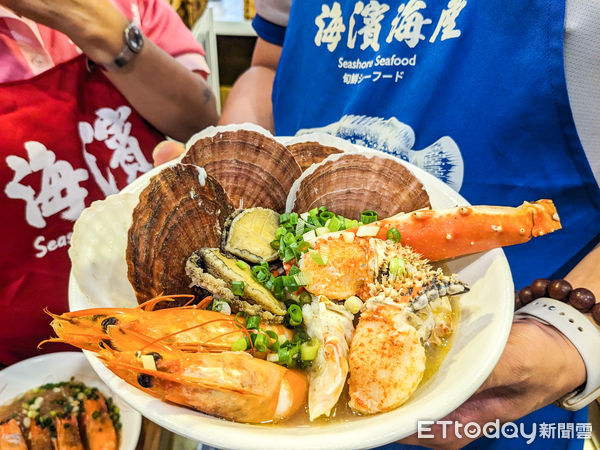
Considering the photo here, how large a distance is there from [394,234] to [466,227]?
14cm

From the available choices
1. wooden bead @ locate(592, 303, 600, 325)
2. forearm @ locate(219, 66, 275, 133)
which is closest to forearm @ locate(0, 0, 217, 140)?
forearm @ locate(219, 66, 275, 133)

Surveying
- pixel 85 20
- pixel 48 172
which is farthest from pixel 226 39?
pixel 48 172

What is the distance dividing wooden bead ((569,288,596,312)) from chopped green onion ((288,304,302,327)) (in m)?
0.62

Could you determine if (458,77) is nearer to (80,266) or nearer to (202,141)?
(202,141)

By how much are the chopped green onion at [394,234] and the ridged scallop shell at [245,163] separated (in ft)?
0.98

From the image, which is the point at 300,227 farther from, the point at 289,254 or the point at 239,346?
the point at 239,346

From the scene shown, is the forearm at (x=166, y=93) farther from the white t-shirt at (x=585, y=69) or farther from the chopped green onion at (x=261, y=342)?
the white t-shirt at (x=585, y=69)

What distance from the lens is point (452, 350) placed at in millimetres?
785

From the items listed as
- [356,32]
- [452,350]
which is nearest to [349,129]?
[356,32]

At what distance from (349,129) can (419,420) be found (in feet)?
2.98

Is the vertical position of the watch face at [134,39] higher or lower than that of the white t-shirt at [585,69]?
lower

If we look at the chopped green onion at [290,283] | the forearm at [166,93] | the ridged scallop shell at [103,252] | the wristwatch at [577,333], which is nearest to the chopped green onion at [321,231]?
the chopped green onion at [290,283]

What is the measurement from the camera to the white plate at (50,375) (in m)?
1.31

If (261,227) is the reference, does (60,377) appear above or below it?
below
